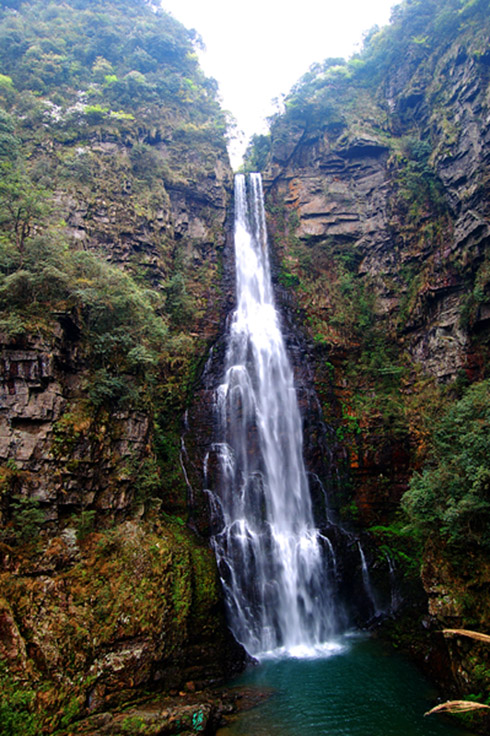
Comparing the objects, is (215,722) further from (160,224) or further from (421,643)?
(160,224)

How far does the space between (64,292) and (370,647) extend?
13.2 m

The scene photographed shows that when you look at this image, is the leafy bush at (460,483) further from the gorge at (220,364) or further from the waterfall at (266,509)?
the waterfall at (266,509)

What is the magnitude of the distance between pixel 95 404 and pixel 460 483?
375 inches

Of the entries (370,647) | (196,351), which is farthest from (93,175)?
(370,647)

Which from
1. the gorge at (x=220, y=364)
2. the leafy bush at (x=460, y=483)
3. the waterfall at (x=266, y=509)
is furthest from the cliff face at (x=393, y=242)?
the waterfall at (x=266, y=509)

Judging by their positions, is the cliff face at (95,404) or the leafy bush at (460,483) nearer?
the cliff face at (95,404)

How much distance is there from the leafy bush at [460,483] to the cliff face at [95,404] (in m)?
6.07

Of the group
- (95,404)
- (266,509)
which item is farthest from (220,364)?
(95,404)

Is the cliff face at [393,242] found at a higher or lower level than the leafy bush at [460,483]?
higher

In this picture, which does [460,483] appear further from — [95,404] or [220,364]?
[220,364]

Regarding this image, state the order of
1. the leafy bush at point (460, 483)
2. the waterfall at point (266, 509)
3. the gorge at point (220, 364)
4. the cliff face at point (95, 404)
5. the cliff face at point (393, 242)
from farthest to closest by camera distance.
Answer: the cliff face at point (393, 242) < the waterfall at point (266, 509) < the leafy bush at point (460, 483) < the gorge at point (220, 364) < the cliff face at point (95, 404)

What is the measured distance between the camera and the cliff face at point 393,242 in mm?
13875

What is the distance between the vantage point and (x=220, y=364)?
53.8ft

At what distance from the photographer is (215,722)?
23.7ft
